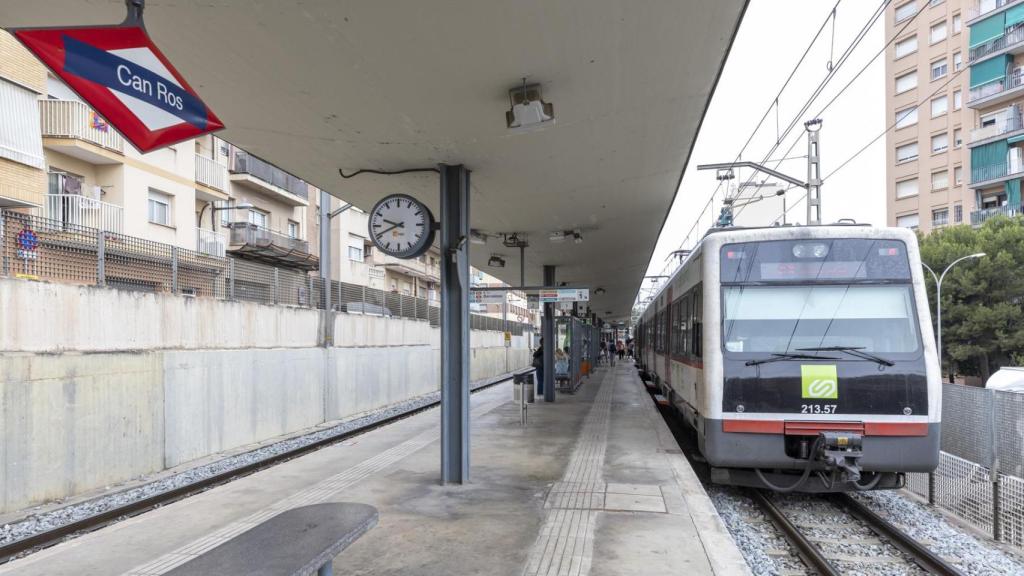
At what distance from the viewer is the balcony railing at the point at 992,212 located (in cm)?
3588

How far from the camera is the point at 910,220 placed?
142 ft

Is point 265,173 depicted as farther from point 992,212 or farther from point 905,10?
point 905,10

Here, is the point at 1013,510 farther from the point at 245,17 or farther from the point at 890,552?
the point at 245,17

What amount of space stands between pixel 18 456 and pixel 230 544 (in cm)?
557

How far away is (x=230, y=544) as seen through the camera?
338 cm

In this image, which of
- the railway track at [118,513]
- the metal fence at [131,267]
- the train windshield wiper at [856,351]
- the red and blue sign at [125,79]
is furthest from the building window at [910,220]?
the red and blue sign at [125,79]

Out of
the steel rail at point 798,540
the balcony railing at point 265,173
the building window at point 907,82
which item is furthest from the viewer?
the building window at point 907,82

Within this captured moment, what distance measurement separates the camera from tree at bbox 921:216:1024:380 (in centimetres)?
2723

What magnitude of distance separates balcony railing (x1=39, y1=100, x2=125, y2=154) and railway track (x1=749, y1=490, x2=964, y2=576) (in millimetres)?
18437

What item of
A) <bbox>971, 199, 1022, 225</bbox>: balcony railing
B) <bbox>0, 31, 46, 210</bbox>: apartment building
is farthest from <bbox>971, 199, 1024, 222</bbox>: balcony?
<bbox>0, 31, 46, 210</bbox>: apartment building

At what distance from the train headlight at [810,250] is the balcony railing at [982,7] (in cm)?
4044

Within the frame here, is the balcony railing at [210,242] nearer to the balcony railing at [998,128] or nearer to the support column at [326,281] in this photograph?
the support column at [326,281]

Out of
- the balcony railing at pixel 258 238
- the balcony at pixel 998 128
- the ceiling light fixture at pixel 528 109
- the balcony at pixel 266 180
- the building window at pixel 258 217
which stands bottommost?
the ceiling light fixture at pixel 528 109

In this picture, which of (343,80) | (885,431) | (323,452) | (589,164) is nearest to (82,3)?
(343,80)
